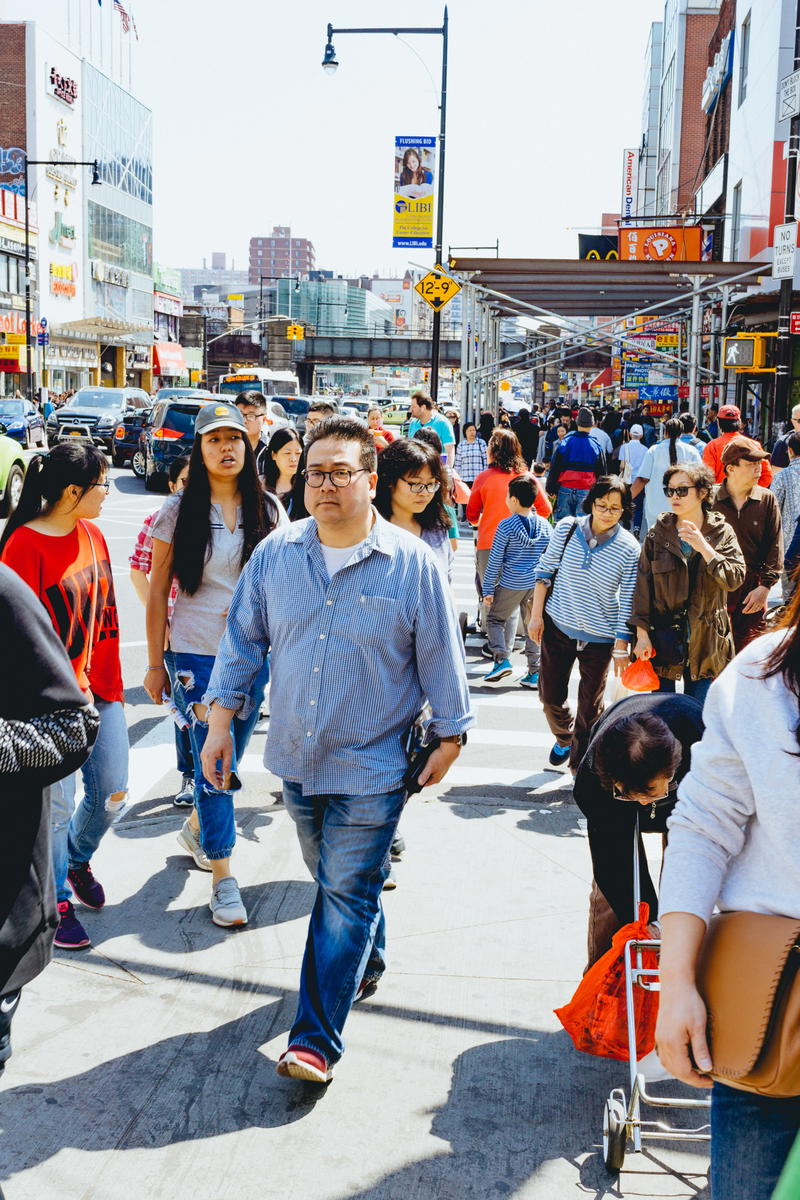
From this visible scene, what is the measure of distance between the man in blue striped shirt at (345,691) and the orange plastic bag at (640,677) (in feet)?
7.36

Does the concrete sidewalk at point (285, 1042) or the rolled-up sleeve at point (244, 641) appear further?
the rolled-up sleeve at point (244, 641)

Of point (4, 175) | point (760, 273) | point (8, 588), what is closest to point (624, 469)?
point (760, 273)

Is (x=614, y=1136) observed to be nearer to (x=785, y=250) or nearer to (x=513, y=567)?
(x=513, y=567)

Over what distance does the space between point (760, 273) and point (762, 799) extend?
64.7 feet

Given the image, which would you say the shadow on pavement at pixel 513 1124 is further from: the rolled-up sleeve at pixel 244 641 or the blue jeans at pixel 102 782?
the blue jeans at pixel 102 782

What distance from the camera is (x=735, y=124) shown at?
3431 centimetres

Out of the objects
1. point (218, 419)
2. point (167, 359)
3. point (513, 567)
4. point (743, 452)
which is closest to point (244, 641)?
point (218, 419)

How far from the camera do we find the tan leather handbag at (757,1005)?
183 cm

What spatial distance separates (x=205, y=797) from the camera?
486 centimetres

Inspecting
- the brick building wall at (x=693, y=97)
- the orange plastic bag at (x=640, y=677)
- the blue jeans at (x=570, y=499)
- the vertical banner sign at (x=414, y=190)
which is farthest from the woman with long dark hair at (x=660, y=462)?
the brick building wall at (x=693, y=97)

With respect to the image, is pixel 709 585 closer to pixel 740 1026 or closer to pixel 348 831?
pixel 348 831

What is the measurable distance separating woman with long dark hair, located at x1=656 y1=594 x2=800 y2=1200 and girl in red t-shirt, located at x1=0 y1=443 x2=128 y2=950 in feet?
8.09

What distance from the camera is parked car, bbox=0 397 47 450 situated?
1182 inches

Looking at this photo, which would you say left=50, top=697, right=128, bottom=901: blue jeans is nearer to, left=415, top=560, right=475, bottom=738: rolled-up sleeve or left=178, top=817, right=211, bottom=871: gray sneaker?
left=178, top=817, right=211, bottom=871: gray sneaker
